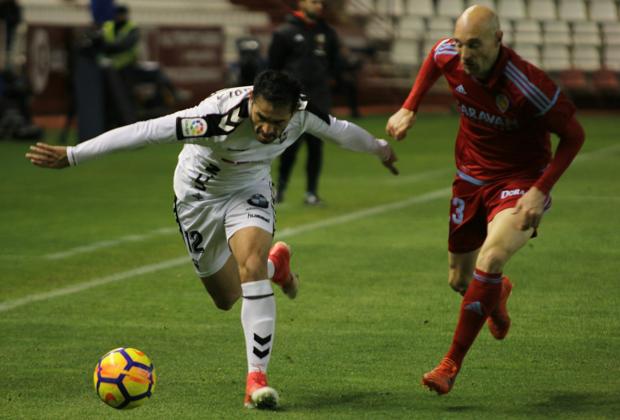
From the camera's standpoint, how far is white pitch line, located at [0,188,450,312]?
335 inches

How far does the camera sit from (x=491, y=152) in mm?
6547

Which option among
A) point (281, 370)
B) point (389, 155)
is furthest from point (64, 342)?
point (389, 155)

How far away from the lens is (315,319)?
780cm

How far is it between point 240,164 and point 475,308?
1341 mm

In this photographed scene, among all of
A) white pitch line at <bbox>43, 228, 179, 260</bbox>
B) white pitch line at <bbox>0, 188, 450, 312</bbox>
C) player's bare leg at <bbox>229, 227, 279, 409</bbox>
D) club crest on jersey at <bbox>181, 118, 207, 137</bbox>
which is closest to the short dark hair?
club crest on jersey at <bbox>181, 118, 207, 137</bbox>

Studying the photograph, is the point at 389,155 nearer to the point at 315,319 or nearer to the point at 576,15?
the point at 315,319

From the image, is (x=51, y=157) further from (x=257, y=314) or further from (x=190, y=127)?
(x=257, y=314)

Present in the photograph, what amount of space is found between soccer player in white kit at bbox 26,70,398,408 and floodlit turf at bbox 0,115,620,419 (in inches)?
16.2

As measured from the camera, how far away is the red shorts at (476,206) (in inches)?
252

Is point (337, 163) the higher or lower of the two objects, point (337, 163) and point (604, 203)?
the lower

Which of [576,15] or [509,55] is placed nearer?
[509,55]

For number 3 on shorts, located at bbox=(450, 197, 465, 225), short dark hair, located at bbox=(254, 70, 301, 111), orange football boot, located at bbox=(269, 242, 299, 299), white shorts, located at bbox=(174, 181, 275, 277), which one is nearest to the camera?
short dark hair, located at bbox=(254, 70, 301, 111)

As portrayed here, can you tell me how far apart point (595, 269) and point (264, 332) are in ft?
14.5

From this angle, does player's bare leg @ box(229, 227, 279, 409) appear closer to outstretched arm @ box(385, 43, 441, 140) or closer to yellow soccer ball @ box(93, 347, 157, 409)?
yellow soccer ball @ box(93, 347, 157, 409)
